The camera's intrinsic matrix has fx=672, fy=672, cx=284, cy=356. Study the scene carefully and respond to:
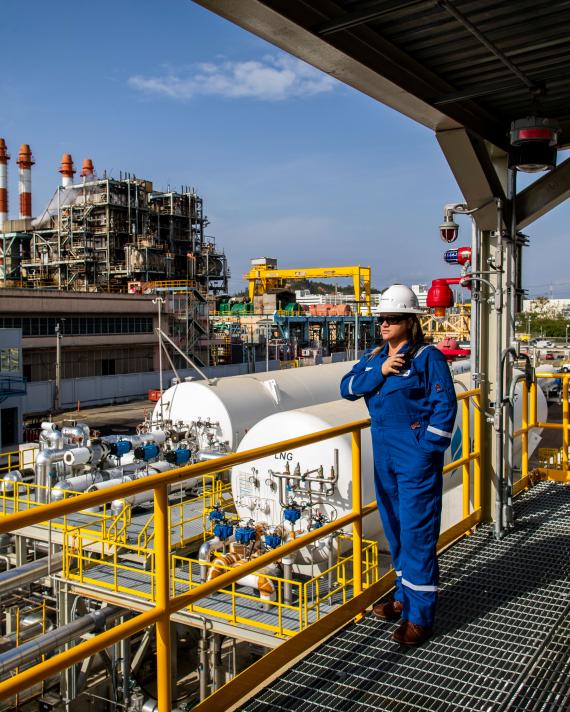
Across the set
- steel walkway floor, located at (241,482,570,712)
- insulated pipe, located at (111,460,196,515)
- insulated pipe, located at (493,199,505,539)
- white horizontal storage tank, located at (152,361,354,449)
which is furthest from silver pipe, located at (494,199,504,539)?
white horizontal storage tank, located at (152,361,354,449)

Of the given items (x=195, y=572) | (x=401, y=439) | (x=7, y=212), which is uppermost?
(x=7, y=212)

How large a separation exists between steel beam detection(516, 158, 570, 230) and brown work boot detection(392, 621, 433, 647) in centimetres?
416

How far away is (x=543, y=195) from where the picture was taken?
655 cm

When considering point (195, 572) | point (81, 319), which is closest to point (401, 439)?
point (195, 572)

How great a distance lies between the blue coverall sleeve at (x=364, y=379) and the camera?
430cm

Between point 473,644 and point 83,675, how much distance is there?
933 centimetres

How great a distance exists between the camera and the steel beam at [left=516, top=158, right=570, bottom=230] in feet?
21.2

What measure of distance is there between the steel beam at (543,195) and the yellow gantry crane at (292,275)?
47.4 meters

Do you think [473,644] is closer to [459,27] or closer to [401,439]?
[401,439]

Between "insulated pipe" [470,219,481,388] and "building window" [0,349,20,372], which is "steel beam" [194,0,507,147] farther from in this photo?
"building window" [0,349,20,372]

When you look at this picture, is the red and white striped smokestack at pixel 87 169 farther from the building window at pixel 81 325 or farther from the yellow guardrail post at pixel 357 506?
the yellow guardrail post at pixel 357 506

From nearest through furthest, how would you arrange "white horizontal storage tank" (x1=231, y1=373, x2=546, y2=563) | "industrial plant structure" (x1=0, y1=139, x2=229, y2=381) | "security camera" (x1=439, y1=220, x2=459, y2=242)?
"security camera" (x1=439, y1=220, x2=459, y2=242)
"white horizontal storage tank" (x1=231, y1=373, x2=546, y2=563)
"industrial plant structure" (x1=0, y1=139, x2=229, y2=381)

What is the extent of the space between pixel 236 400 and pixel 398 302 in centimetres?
1124

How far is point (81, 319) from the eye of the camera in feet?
137
